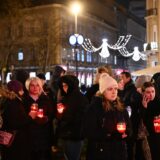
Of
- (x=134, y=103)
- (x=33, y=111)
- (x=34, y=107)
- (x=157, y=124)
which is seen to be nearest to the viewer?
(x=157, y=124)

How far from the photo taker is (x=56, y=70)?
9.93 metres

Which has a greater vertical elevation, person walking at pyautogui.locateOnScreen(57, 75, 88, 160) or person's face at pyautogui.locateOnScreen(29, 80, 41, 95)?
person's face at pyautogui.locateOnScreen(29, 80, 41, 95)

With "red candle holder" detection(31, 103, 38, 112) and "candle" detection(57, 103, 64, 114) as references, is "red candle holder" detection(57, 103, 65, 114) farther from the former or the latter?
"red candle holder" detection(31, 103, 38, 112)

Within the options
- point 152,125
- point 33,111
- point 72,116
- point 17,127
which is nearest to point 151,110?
point 152,125

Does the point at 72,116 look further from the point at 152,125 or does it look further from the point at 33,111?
the point at 152,125

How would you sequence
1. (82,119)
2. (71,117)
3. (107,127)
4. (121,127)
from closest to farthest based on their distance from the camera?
1. (121,127)
2. (107,127)
3. (82,119)
4. (71,117)

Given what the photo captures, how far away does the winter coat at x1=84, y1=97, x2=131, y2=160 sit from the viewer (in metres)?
5.75

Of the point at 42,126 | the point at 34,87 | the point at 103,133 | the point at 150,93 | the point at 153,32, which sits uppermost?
the point at 153,32

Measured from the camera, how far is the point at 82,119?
20.9ft

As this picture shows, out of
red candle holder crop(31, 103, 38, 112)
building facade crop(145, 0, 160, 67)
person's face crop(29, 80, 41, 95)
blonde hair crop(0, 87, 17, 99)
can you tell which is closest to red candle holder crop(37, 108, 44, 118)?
red candle holder crop(31, 103, 38, 112)

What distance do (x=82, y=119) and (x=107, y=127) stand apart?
691mm

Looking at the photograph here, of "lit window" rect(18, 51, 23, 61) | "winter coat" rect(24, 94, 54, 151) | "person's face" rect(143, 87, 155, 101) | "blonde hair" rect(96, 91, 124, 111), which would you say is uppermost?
"lit window" rect(18, 51, 23, 61)

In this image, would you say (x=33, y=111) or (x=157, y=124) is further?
(x=33, y=111)

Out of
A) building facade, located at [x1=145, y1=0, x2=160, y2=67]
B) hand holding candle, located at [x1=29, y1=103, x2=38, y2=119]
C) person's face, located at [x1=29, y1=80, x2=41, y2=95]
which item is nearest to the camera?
hand holding candle, located at [x1=29, y1=103, x2=38, y2=119]
